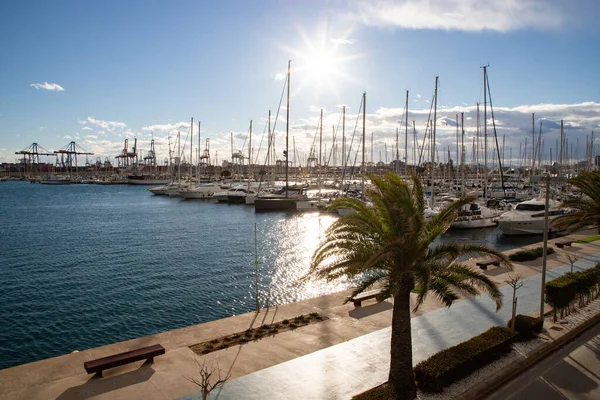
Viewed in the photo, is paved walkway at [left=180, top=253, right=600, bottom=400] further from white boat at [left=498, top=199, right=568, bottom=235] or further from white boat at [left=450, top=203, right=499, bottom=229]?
white boat at [left=450, top=203, right=499, bottom=229]

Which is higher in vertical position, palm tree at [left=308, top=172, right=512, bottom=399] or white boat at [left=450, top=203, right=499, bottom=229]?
palm tree at [left=308, top=172, right=512, bottom=399]

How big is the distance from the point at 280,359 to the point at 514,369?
244 inches

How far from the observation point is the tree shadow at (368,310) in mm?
15988

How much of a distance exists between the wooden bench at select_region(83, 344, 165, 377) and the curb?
7.70 meters

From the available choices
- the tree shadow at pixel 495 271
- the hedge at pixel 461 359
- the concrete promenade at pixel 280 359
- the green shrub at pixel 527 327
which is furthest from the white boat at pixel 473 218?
the hedge at pixel 461 359

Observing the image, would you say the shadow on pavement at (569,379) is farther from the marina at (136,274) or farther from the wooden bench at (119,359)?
the marina at (136,274)

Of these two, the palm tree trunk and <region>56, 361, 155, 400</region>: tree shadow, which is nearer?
the palm tree trunk

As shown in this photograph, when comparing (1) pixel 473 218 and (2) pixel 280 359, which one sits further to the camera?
(1) pixel 473 218

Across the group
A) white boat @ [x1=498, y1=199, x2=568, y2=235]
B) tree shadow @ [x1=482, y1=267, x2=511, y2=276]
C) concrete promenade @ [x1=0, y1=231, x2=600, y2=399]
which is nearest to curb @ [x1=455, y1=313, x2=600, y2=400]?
concrete promenade @ [x1=0, y1=231, x2=600, y2=399]

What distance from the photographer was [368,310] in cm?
1652

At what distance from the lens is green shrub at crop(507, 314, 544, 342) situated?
1336cm

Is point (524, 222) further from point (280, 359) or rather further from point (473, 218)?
point (280, 359)

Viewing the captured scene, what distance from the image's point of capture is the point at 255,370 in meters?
11.5

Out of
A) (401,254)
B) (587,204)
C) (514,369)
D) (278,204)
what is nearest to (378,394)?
(401,254)
